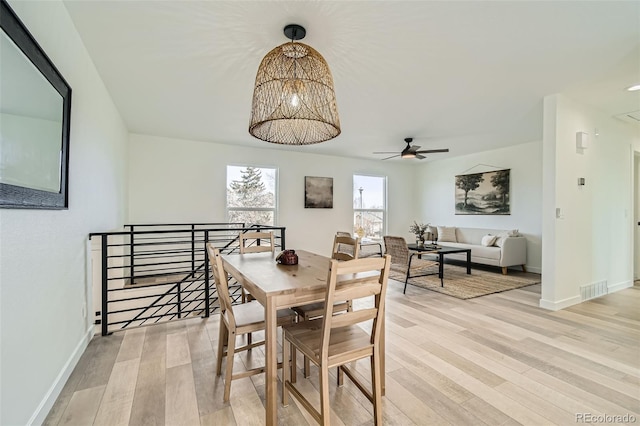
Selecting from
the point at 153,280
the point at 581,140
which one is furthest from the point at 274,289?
the point at 581,140

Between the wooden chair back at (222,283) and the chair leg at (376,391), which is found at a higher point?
the wooden chair back at (222,283)

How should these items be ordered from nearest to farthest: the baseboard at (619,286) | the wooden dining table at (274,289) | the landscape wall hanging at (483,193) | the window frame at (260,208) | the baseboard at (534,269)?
the wooden dining table at (274,289), the baseboard at (619,286), the baseboard at (534,269), the window frame at (260,208), the landscape wall hanging at (483,193)

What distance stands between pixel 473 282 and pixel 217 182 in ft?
16.1

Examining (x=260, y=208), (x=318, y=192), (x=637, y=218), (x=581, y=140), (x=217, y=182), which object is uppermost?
(x=581, y=140)

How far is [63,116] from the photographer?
5.99ft

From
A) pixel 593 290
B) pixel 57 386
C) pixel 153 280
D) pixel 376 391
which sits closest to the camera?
pixel 376 391

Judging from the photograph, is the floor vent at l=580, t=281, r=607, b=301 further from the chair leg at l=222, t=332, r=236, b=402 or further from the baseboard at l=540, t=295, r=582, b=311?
the chair leg at l=222, t=332, r=236, b=402

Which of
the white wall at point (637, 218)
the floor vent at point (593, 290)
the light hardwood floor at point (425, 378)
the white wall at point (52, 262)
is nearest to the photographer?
the white wall at point (52, 262)

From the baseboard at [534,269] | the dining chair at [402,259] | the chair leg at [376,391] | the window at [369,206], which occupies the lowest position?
the baseboard at [534,269]

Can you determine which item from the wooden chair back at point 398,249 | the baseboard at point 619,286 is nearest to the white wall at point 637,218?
the baseboard at point 619,286

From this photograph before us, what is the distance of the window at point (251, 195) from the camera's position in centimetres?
577

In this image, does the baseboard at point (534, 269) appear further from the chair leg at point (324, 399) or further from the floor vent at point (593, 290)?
the chair leg at point (324, 399)

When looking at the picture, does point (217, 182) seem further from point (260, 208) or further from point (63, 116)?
point (63, 116)

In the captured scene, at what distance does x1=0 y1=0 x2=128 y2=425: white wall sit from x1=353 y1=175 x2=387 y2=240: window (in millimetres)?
5308
